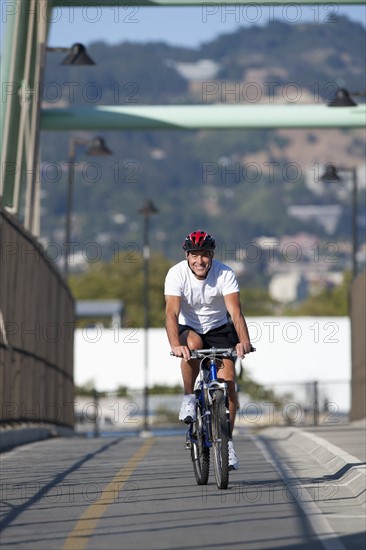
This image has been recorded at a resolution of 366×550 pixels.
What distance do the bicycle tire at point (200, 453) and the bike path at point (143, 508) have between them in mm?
138

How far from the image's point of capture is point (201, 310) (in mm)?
12125

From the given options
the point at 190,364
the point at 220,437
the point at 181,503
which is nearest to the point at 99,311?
the point at 190,364

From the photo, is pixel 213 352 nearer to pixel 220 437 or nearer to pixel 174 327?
pixel 174 327

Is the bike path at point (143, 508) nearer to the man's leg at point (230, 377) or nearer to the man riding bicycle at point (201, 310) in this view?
the man's leg at point (230, 377)

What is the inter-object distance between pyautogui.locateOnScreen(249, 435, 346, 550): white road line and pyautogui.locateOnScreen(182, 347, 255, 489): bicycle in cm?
64

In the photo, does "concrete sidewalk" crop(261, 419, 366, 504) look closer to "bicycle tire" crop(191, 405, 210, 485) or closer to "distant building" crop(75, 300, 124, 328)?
"bicycle tire" crop(191, 405, 210, 485)

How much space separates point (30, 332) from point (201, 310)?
493 inches

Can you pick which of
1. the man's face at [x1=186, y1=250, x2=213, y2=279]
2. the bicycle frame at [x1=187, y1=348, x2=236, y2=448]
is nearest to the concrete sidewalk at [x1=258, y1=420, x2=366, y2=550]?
the bicycle frame at [x1=187, y1=348, x2=236, y2=448]

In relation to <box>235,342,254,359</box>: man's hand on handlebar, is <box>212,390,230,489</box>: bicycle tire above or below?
below

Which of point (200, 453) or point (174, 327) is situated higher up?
point (174, 327)

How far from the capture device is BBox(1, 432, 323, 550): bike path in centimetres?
895

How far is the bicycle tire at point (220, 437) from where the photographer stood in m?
11.4

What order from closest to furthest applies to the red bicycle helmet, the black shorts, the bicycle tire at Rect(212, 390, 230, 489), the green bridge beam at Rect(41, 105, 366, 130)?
1. the bicycle tire at Rect(212, 390, 230, 489)
2. the red bicycle helmet
3. the black shorts
4. the green bridge beam at Rect(41, 105, 366, 130)

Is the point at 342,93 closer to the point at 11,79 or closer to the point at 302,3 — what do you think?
the point at 302,3
